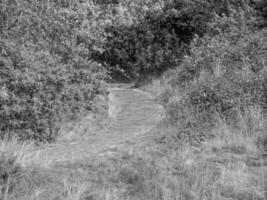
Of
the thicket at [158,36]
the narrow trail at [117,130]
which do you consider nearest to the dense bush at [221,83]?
the narrow trail at [117,130]

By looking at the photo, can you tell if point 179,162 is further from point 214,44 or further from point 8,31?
point 214,44

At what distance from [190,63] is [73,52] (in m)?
3.89

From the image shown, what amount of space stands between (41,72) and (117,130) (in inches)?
69.2

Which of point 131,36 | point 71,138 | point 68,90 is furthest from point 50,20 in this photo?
point 131,36

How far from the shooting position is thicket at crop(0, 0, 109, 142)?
596 centimetres

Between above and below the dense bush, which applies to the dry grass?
below

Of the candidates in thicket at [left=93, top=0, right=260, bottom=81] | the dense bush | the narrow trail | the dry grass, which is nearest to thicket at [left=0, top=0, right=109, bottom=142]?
the narrow trail

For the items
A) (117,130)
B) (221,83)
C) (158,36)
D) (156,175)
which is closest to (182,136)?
(117,130)

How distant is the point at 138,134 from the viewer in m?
6.65

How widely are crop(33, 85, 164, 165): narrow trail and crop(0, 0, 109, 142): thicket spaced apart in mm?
574

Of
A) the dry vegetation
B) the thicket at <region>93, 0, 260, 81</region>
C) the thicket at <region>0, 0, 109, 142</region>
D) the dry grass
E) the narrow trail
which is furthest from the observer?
the thicket at <region>93, 0, 260, 81</region>

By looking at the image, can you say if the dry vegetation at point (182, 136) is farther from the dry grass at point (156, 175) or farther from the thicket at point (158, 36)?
the thicket at point (158, 36)

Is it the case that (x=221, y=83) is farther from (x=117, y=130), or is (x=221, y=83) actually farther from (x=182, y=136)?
(x=117, y=130)

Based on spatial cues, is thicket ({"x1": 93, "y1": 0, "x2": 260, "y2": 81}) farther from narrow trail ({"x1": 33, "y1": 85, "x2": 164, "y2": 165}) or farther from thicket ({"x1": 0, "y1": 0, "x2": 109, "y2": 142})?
thicket ({"x1": 0, "y1": 0, "x2": 109, "y2": 142})
